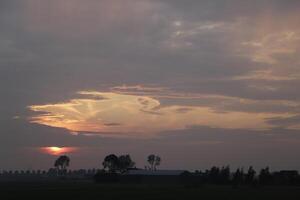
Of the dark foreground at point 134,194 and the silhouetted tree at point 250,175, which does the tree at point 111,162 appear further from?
the dark foreground at point 134,194

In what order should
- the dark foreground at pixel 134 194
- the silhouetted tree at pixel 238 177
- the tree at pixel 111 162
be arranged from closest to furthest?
1. the dark foreground at pixel 134 194
2. the silhouetted tree at pixel 238 177
3. the tree at pixel 111 162

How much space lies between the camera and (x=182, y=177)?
153 m

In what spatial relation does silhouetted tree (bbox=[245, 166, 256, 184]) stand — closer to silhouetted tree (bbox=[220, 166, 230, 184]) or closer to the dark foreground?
silhouetted tree (bbox=[220, 166, 230, 184])

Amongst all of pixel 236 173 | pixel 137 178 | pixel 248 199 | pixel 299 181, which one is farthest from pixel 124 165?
pixel 248 199

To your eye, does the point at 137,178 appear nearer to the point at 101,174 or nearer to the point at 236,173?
the point at 101,174

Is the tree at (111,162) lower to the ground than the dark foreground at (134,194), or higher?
higher

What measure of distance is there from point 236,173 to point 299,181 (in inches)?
732

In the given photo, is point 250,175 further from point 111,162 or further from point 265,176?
point 111,162

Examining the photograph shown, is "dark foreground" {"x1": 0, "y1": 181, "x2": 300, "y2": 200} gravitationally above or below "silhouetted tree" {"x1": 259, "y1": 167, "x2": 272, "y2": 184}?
below

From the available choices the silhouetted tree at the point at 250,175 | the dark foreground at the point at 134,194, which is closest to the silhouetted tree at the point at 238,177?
the silhouetted tree at the point at 250,175

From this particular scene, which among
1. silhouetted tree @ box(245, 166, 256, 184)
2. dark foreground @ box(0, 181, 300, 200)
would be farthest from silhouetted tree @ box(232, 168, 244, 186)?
dark foreground @ box(0, 181, 300, 200)

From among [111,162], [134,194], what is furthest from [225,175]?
[134,194]

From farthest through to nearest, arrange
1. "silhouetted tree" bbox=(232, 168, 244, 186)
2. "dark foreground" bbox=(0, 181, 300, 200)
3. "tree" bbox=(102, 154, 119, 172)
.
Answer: "tree" bbox=(102, 154, 119, 172) < "silhouetted tree" bbox=(232, 168, 244, 186) < "dark foreground" bbox=(0, 181, 300, 200)

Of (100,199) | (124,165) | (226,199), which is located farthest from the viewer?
(124,165)
